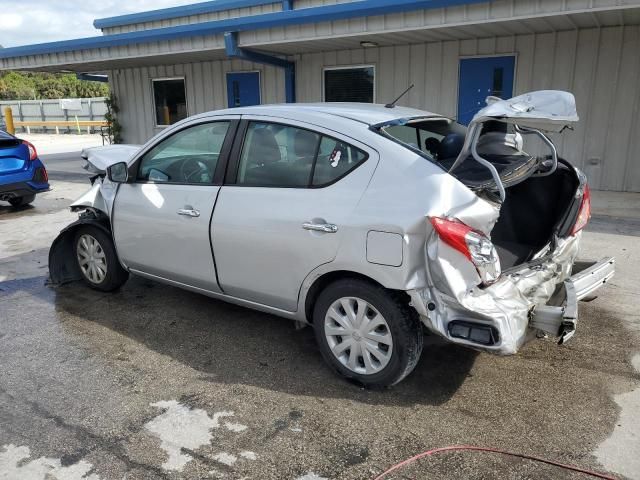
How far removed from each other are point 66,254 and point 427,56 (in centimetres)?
735

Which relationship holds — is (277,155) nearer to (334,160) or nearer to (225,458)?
(334,160)

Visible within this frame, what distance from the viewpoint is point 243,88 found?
12.6 m

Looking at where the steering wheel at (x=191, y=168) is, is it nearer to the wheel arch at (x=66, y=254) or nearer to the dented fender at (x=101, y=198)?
the dented fender at (x=101, y=198)

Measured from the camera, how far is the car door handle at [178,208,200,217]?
390 cm

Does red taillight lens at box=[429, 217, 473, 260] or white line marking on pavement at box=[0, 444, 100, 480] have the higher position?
red taillight lens at box=[429, 217, 473, 260]

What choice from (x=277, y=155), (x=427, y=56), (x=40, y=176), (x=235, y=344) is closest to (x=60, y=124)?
(x=40, y=176)

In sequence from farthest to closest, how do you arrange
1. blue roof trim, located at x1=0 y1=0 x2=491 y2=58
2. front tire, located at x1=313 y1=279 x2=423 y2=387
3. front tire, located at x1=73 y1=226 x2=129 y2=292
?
blue roof trim, located at x1=0 y1=0 x2=491 y2=58 < front tire, located at x1=73 y1=226 x2=129 y2=292 < front tire, located at x1=313 y1=279 x2=423 y2=387

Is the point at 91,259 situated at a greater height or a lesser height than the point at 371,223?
lesser

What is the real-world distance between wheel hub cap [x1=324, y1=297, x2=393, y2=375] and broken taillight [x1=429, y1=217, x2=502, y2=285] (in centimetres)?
61

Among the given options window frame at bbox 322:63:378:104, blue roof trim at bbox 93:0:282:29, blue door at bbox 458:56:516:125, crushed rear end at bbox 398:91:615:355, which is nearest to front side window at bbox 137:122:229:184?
crushed rear end at bbox 398:91:615:355

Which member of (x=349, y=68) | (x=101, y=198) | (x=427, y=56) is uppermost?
(x=427, y=56)

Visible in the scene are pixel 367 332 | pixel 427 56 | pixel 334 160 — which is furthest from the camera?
pixel 427 56

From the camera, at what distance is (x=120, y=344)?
406 cm

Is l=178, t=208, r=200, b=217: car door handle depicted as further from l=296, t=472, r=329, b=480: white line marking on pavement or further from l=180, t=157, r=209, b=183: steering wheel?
l=296, t=472, r=329, b=480: white line marking on pavement
